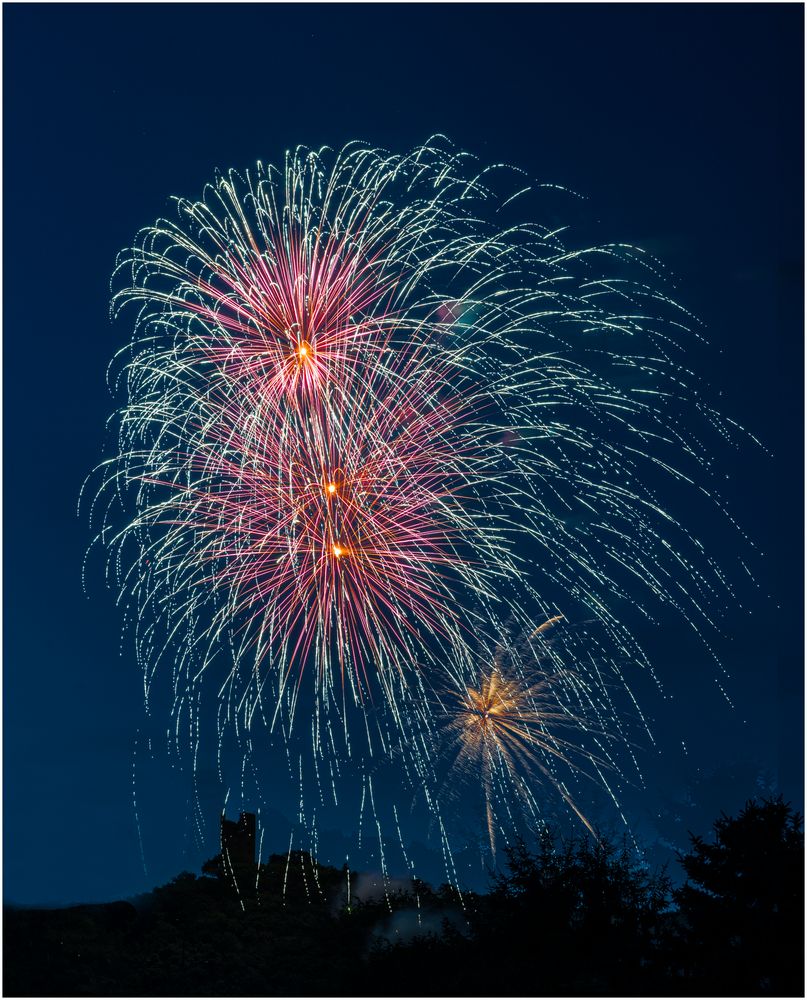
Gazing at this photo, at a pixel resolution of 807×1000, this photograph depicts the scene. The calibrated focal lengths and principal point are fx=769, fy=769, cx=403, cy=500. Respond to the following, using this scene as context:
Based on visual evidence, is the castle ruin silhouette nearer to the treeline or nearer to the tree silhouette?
the treeline

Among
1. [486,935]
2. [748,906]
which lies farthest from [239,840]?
[748,906]

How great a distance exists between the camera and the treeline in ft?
69.1

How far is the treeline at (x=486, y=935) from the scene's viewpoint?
69.1 feet

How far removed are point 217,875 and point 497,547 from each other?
73.8 feet

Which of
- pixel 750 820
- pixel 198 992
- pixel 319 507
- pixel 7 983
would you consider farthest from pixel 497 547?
pixel 7 983

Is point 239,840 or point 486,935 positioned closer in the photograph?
point 486,935

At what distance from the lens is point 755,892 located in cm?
2156

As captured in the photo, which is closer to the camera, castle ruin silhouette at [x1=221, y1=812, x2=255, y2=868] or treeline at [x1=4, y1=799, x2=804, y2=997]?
treeline at [x1=4, y1=799, x2=804, y2=997]

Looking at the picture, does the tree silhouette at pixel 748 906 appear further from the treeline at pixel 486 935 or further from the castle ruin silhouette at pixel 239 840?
the castle ruin silhouette at pixel 239 840

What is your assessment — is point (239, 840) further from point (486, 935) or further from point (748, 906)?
point (748, 906)

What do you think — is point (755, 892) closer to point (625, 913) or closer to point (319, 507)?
point (625, 913)

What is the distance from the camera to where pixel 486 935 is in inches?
1016

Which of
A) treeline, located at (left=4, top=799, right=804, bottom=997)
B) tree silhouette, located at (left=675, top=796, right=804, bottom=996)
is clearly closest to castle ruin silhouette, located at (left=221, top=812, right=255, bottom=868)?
treeline, located at (left=4, top=799, right=804, bottom=997)

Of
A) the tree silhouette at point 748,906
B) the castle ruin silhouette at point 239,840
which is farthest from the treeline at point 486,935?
the castle ruin silhouette at point 239,840
